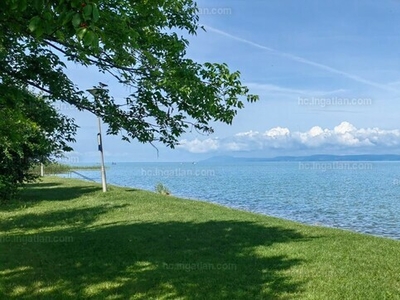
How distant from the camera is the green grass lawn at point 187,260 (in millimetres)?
7684

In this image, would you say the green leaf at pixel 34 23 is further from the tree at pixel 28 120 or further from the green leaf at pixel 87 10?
the tree at pixel 28 120

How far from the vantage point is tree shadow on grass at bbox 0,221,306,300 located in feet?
24.9

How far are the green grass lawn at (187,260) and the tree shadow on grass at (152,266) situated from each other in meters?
0.02

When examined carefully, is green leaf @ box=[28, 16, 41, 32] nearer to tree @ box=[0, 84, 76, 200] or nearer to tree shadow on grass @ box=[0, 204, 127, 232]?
tree @ box=[0, 84, 76, 200]

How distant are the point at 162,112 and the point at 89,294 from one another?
10.9 ft

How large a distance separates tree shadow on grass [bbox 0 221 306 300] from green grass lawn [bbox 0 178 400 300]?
0.02 m

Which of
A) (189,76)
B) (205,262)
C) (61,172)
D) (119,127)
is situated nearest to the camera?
(189,76)

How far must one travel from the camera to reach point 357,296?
7445 mm

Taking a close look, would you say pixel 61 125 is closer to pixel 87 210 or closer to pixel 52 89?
pixel 52 89

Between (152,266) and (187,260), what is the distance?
0.94 meters

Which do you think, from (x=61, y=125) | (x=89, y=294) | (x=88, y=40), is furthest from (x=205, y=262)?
Answer: (x=88, y=40)

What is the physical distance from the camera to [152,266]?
935cm

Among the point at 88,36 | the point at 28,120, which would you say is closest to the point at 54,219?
the point at 28,120

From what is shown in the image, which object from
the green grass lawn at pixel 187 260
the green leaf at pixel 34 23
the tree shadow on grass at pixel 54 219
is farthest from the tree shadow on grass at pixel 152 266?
the green leaf at pixel 34 23
